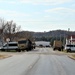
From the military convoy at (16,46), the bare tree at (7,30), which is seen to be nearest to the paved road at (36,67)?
the military convoy at (16,46)

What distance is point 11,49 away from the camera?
7706 cm

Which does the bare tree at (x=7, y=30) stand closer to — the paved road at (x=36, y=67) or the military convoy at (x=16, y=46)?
the military convoy at (x=16, y=46)

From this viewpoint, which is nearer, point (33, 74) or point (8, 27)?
point (33, 74)

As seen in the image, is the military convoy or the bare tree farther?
the bare tree

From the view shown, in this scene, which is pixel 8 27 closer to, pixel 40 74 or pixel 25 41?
pixel 25 41

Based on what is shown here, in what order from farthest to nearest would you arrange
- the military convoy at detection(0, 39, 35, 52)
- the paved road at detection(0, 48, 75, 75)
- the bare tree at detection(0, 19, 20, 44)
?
the bare tree at detection(0, 19, 20, 44) → the military convoy at detection(0, 39, 35, 52) → the paved road at detection(0, 48, 75, 75)

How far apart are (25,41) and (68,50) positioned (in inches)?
541

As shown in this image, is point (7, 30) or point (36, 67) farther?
point (7, 30)

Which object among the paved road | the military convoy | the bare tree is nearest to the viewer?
the paved road

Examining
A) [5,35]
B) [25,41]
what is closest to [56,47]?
[25,41]

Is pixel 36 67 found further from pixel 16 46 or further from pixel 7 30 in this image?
pixel 7 30

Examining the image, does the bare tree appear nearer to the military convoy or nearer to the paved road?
the military convoy

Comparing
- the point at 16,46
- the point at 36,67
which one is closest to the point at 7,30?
the point at 16,46

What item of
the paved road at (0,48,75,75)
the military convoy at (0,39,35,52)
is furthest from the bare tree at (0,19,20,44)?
the paved road at (0,48,75,75)
